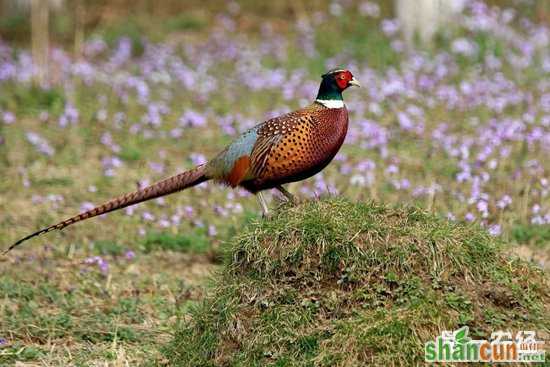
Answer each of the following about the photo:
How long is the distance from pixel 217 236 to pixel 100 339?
1810 millimetres

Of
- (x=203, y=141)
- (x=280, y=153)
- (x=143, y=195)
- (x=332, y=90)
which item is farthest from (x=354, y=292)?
(x=203, y=141)

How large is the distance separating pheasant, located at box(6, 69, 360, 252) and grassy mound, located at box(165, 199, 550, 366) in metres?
0.77

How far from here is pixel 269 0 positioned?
13.9m

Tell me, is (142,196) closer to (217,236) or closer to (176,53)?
(217,236)

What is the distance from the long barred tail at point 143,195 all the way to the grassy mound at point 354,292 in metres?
0.85

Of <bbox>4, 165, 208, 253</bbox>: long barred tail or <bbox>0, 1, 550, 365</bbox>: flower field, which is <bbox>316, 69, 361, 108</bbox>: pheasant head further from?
<bbox>4, 165, 208, 253</bbox>: long barred tail

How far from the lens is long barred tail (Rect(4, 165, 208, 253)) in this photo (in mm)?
4812

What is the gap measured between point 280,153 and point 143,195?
2.40ft

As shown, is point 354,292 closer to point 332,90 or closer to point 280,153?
point 280,153

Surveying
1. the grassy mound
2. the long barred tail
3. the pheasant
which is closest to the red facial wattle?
the pheasant

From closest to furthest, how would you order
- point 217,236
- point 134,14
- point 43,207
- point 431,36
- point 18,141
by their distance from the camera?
1. point 217,236
2. point 43,207
3. point 18,141
4. point 431,36
5. point 134,14

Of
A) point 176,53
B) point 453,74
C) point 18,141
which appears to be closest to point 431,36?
point 453,74

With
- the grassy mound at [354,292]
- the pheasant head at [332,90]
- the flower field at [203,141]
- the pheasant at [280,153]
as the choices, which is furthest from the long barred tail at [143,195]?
the grassy mound at [354,292]

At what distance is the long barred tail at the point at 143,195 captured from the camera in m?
4.81
